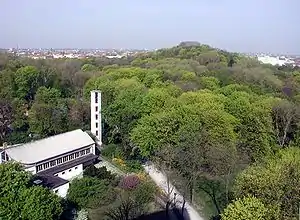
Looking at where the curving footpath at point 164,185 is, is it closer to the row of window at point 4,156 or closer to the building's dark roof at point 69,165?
the building's dark roof at point 69,165

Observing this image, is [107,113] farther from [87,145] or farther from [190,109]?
[190,109]

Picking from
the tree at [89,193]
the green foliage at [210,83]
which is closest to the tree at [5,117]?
the tree at [89,193]

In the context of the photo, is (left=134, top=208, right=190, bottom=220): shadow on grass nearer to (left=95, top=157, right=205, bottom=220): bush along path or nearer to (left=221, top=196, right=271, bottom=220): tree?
(left=95, top=157, right=205, bottom=220): bush along path

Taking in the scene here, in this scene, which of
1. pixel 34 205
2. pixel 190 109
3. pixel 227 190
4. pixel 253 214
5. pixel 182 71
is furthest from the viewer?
pixel 182 71

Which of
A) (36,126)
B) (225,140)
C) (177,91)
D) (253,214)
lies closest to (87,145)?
(36,126)

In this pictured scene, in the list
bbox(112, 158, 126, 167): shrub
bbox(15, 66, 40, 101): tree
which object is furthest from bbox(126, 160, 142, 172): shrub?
bbox(15, 66, 40, 101): tree

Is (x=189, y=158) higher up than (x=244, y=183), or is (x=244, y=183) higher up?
(x=244, y=183)
